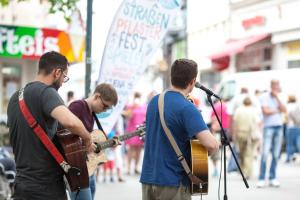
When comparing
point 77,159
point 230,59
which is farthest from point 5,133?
point 230,59

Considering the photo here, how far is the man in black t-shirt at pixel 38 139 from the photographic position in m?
4.88

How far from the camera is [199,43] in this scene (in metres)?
41.2

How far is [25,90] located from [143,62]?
4258mm

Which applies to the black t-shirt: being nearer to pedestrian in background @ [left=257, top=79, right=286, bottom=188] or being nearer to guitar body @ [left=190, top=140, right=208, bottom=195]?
guitar body @ [left=190, top=140, right=208, bottom=195]

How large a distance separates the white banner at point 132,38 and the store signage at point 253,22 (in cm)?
2198

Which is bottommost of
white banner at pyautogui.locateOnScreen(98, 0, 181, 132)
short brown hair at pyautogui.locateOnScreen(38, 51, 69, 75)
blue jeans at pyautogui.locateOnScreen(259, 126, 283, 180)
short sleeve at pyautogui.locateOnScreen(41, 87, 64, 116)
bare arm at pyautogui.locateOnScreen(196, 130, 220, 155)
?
blue jeans at pyautogui.locateOnScreen(259, 126, 283, 180)

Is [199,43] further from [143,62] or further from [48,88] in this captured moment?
[48,88]

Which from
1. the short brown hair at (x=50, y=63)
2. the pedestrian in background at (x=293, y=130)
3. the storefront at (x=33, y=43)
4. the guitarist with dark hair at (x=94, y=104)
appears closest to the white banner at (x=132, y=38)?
the guitarist with dark hair at (x=94, y=104)

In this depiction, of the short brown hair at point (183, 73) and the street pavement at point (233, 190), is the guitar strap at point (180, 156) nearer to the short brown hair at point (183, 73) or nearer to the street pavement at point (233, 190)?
the short brown hair at point (183, 73)

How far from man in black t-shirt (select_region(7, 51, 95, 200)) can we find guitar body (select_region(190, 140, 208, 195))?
0.73 metres

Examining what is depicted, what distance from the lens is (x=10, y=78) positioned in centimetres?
2042

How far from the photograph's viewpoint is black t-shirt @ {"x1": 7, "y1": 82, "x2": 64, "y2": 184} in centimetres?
489

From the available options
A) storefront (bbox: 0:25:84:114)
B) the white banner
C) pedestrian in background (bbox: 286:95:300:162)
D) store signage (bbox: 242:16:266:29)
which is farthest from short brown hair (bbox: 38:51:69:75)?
store signage (bbox: 242:16:266:29)

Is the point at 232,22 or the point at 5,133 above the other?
the point at 232,22
